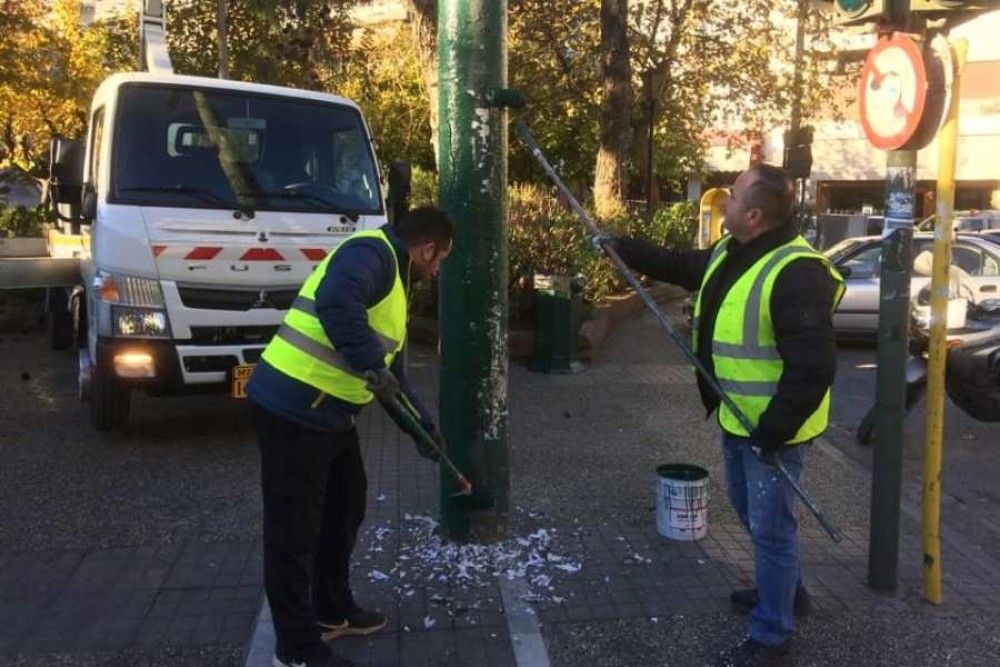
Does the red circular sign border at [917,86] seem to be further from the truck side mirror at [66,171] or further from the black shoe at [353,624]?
the truck side mirror at [66,171]

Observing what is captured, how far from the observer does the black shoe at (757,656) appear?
342cm

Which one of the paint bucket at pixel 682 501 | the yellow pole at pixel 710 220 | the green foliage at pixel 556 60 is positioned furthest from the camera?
the green foliage at pixel 556 60

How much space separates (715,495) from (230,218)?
11.4 feet

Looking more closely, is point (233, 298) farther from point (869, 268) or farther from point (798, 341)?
point (869, 268)

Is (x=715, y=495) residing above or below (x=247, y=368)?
below

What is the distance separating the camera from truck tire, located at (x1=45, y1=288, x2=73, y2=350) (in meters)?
9.27

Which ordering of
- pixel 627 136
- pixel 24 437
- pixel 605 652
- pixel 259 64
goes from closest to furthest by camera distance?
pixel 605 652
pixel 24 437
pixel 627 136
pixel 259 64

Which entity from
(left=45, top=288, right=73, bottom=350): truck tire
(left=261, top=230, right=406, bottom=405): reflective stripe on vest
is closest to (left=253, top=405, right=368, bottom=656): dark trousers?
(left=261, top=230, right=406, bottom=405): reflective stripe on vest

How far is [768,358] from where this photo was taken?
3289 mm

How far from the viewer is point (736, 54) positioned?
62.3 ft

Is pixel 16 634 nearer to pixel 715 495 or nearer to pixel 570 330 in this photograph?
pixel 715 495

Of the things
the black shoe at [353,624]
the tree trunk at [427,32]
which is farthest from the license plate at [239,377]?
the tree trunk at [427,32]

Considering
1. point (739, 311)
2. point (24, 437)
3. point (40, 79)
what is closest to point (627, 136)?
point (40, 79)

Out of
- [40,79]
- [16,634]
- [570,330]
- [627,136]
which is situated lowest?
[16,634]
